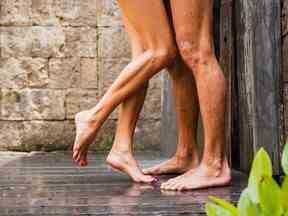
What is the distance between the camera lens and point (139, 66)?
2.59 m

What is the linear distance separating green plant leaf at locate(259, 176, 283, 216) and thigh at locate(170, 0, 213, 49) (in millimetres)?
2073

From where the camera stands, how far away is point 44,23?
17.0 ft

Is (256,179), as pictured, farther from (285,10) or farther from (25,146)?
(25,146)

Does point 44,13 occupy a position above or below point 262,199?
above

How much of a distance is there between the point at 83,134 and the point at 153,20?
604mm

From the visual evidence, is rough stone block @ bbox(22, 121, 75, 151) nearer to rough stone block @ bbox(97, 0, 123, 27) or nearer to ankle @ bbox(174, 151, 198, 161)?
rough stone block @ bbox(97, 0, 123, 27)

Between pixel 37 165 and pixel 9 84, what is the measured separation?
5.02ft

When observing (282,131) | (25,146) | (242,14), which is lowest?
(25,146)

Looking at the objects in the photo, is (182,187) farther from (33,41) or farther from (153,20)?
(33,41)

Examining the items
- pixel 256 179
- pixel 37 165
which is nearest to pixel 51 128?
pixel 37 165

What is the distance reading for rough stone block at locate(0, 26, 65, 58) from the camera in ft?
17.0

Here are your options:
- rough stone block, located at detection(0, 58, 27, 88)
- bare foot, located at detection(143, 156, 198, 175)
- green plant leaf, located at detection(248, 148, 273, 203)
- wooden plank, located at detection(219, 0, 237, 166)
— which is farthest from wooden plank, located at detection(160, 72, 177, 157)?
green plant leaf, located at detection(248, 148, 273, 203)

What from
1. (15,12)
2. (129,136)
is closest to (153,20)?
(129,136)

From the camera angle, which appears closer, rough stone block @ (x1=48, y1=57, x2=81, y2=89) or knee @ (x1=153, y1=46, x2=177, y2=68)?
knee @ (x1=153, y1=46, x2=177, y2=68)
